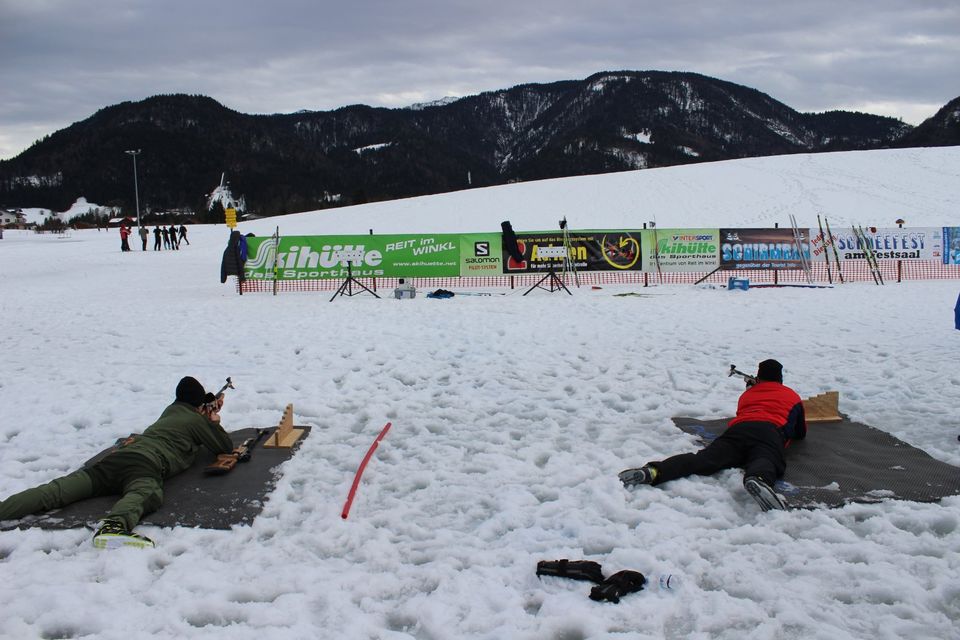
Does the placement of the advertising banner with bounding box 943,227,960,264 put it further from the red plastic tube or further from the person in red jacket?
the red plastic tube

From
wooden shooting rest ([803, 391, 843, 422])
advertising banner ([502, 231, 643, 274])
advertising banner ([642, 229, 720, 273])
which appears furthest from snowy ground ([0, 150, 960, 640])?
advertising banner ([642, 229, 720, 273])

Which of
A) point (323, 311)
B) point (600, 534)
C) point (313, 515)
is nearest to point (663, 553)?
point (600, 534)

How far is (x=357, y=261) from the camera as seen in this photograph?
56.2 ft

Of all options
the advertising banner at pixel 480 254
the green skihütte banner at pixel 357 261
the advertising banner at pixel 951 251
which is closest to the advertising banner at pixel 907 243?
the advertising banner at pixel 951 251

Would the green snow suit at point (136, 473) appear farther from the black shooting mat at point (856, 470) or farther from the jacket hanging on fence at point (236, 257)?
the jacket hanging on fence at point (236, 257)

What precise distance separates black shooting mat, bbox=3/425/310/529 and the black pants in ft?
9.48

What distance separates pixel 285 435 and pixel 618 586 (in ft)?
12.0

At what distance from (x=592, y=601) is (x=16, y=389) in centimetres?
748

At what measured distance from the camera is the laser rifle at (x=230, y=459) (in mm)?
5297

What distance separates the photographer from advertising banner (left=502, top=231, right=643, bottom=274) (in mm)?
17438

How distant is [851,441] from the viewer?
5766 millimetres

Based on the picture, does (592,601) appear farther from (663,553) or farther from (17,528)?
(17,528)

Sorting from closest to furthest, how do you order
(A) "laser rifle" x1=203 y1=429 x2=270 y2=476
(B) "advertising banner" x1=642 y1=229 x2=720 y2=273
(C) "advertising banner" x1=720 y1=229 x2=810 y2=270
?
(A) "laser rifle" x1=203 y1=429 x2=270 y2=476, (B) "advertising banner" x1=642 y1=229 x2=720 y2=273, (C) "advertising banner" x1=720 y1=229 x2=810 y2=270

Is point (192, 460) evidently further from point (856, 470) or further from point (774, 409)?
point (856, 470)
